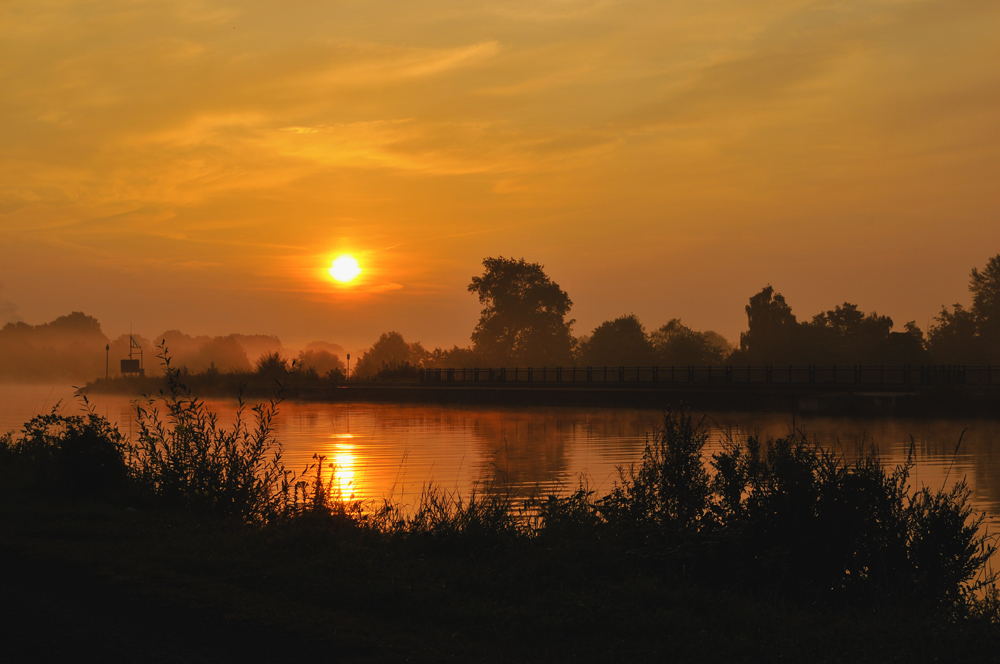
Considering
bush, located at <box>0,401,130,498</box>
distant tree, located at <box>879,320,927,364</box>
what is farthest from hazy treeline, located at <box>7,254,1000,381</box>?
bush, located at <box>0,401,130,498</box>

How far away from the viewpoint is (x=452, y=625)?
689 centimetres

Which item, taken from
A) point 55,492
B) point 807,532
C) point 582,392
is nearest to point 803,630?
point 807,532

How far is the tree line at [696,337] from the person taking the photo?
240ft

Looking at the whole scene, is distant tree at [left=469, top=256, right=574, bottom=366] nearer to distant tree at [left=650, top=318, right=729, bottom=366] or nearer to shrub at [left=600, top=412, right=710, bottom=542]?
distant tree at [left=650, top=318, right=729, bottom=366]

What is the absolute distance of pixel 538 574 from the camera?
8.14 m

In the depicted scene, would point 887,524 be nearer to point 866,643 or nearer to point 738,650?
point 866,643

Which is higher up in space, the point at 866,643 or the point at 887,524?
the point at 887,524

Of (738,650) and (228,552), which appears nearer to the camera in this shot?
(738,650)

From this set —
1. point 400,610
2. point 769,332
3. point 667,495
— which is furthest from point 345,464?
point 769,332

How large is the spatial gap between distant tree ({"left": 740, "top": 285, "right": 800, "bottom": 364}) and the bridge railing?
5.93 feet

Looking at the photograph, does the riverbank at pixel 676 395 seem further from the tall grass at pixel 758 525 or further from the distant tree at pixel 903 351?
the distant tree at pixel 903 351

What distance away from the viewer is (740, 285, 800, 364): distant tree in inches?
2894

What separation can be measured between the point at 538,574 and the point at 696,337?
274 ft

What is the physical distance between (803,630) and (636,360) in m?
83.1
